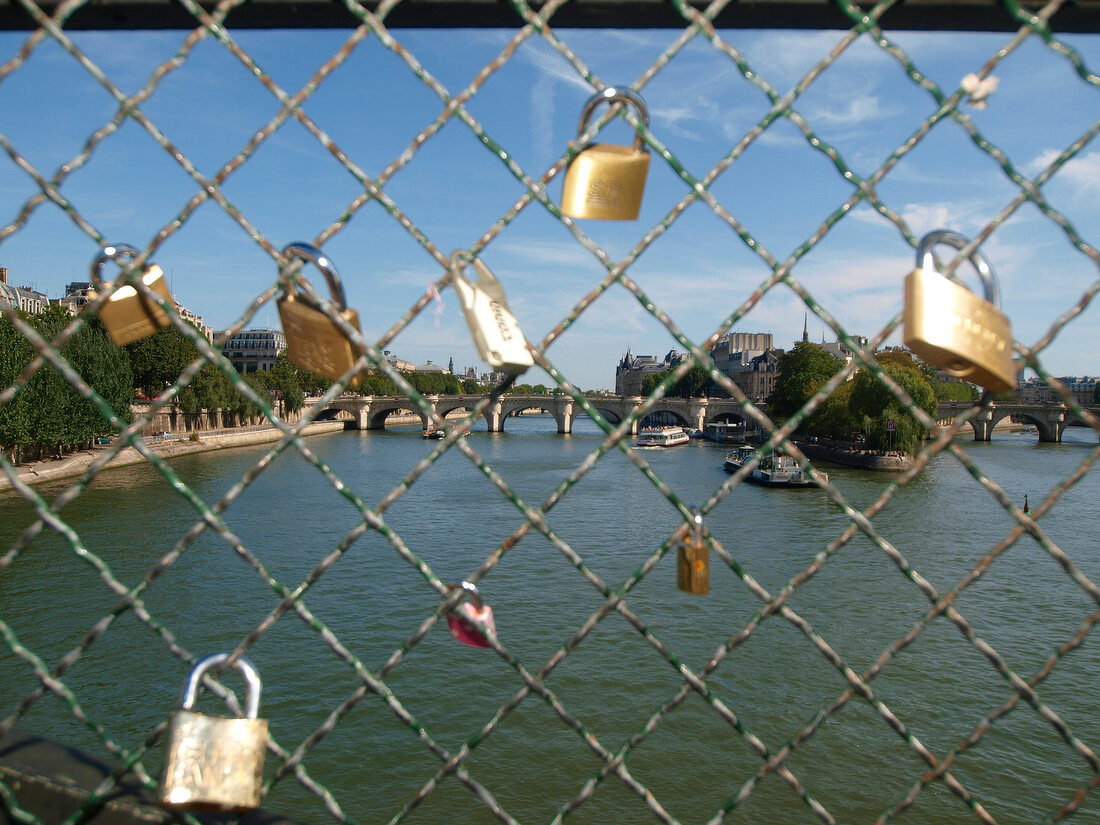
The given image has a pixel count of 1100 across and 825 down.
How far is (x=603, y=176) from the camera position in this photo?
115cm

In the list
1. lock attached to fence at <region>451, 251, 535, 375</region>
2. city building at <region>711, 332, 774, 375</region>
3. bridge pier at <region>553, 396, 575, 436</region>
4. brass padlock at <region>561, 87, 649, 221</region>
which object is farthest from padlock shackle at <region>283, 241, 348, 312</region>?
city building at <region>711, 332, 774, 375</region>

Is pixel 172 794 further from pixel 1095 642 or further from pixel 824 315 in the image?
pixel 1095 642

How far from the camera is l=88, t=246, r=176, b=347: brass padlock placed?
1198 millimetres

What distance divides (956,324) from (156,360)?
112 feet

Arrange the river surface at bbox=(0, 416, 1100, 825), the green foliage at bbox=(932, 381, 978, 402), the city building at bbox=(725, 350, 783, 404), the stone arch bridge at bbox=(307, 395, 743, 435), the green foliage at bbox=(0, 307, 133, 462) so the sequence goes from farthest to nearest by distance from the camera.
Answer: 1. the city building at bbox=(725, 350, 783, 404)
2. the green foliage at bbox=(932, 381, 978, 402)
3. the stone arch bridge at bbox=(307, 395, 743, 435)
4. the green foliage at bbox=(0, 307, 133, 462)
5. the river surface at bbox=(0, 416, 1100, 825)

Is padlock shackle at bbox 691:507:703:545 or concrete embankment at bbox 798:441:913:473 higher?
concrete embankment at bbox 798:441:913:473

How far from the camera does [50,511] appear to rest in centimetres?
117

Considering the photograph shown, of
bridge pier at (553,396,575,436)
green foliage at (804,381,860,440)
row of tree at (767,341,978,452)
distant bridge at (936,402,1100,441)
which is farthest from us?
bridge pier at (553,396,575,436)

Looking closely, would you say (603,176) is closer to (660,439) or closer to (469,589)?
(469,589)

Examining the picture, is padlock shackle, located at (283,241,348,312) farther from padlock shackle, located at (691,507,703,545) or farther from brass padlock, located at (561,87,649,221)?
padlock shackle, located at (691,507,703,545)

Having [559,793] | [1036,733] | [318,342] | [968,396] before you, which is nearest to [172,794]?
[318,342]

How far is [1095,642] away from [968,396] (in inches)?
2231

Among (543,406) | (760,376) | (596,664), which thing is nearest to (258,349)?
(543,406)

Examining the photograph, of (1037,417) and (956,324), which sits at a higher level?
(1037,417)
